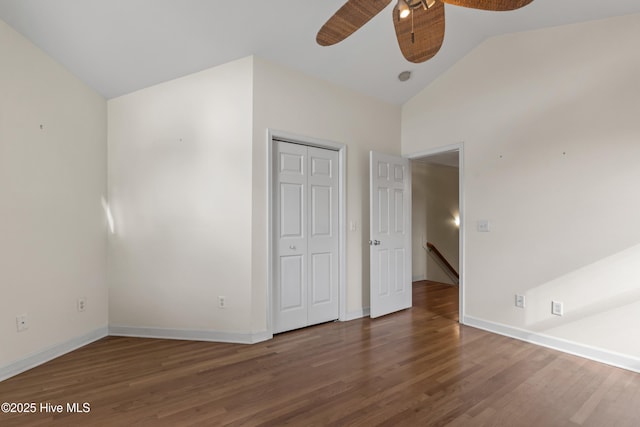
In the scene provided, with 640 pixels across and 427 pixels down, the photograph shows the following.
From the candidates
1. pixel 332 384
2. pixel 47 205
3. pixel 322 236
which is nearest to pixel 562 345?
pixel 332 384

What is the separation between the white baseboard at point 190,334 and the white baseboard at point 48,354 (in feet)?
0.58

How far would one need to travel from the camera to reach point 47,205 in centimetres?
265

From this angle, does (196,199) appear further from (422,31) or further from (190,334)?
(422,31)

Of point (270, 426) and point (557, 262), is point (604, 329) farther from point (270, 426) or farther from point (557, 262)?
point (270, 426)

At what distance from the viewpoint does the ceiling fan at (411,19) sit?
1531 millimetres

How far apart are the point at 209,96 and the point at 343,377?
2.85 metres

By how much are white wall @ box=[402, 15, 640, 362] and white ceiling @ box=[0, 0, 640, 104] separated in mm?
319

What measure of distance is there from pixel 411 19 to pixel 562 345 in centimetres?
310

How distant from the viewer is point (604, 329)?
8.77 ft

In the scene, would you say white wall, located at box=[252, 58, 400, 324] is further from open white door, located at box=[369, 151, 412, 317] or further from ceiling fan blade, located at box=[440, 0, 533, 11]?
ceiling fan blade, located at box=[440, 0, 533, 11]

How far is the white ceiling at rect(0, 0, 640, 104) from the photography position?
2354 millimetres

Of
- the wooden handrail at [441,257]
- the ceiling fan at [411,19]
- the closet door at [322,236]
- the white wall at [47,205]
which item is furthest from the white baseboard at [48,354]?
the wooden handrail at [441,257]

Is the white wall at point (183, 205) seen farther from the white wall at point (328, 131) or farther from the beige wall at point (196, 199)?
the white wall at point (328, 131)

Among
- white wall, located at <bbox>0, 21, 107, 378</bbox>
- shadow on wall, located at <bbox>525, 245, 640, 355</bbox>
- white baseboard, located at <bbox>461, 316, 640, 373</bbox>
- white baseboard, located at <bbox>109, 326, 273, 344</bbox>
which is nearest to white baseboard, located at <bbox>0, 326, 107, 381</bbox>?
white wall, located at <bbox>0, 21, 107, 378</bbox>
